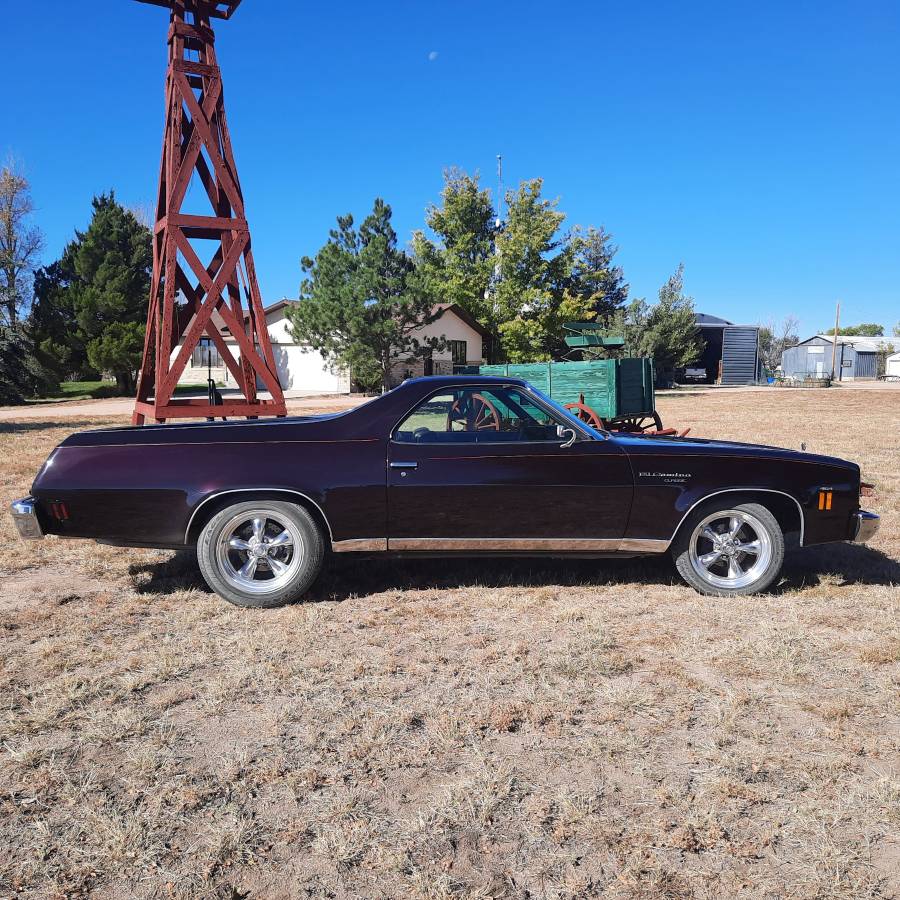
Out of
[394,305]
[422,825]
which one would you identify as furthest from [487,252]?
[422,825]

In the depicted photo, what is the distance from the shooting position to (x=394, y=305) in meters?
28.6

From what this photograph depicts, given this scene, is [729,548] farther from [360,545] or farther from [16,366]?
[16,366]

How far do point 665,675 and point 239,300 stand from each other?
927cm

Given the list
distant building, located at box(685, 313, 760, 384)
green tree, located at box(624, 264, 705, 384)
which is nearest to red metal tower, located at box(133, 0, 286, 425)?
green tree, located at box(624, 264, 705, 384)

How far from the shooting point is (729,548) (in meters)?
4.63

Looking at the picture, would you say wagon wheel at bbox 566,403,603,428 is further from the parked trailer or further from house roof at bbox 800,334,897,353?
house roof at bbox 800,334,897,353

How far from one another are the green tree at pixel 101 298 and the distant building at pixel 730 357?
38.1 m

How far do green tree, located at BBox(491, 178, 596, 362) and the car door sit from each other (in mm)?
30009

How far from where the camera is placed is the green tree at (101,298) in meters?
32.3

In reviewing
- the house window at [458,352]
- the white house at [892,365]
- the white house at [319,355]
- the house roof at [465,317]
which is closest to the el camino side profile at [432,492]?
the house roof at [465,317]

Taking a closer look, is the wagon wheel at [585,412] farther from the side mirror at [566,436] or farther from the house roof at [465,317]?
the house roof at [465,317]

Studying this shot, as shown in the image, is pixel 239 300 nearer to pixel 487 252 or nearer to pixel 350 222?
pixel 350 222

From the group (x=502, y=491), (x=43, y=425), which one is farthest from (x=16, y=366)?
(x=502, y=491)

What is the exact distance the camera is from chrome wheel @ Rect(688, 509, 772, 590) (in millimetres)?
4590
